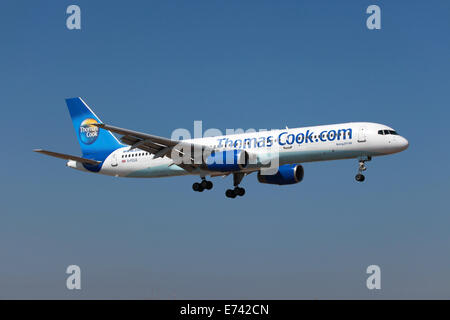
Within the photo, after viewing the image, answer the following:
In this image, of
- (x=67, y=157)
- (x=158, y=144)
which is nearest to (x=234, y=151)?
(x=158, y=144)

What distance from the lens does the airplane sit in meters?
44.6

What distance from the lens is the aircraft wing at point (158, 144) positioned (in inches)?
1797

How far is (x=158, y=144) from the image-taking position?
48.7 m

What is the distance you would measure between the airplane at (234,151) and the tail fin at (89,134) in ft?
0.27

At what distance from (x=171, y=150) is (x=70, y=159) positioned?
909 centimetres

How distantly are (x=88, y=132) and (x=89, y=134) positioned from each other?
10.2 inches

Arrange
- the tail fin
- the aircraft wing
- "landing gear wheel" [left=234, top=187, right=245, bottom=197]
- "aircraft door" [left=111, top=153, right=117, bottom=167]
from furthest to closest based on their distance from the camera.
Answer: the tail fin, "aircraft door" [left=111, top=153, right=117, bottom=167], "landing gear wheel" [left=234, top=187, right=245, bottom=197], the aircraft wing

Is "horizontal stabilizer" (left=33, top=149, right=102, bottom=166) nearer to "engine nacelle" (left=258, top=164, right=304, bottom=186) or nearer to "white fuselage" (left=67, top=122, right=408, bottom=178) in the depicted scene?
"white fuselage" (left=67, top=122, right=408, bottom=178)

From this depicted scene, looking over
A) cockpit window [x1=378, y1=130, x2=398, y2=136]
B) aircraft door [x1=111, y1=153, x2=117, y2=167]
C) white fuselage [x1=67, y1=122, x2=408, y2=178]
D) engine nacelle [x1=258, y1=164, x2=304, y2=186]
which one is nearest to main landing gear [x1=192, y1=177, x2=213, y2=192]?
white fuselage [x1=67, y1=122, x2=408, y2=178]

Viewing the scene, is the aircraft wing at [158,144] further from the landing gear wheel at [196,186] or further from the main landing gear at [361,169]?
the main landing gear at [361,169]
